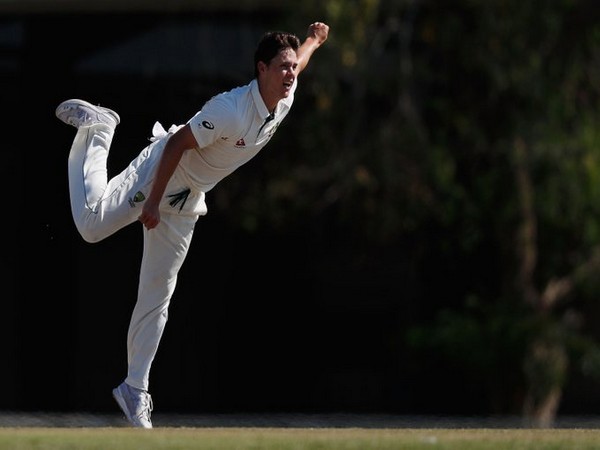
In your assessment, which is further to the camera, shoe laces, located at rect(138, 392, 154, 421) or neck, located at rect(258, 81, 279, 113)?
shoe laces, located at rect(138, 392, 154, 421)

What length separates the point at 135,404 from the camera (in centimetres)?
866

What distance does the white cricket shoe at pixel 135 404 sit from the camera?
28.4 feet

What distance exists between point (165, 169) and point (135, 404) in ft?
4.33

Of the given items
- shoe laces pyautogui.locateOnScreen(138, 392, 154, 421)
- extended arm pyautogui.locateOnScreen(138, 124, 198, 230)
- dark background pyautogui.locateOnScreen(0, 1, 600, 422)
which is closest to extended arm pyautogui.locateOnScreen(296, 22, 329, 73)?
extended arm pyautogui.locateOnScreen(138, 124, 198, 230)

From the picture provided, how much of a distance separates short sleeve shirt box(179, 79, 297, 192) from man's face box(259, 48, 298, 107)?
51mm

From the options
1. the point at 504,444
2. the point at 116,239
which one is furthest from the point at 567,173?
the point at 504,444

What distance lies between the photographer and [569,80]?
1418cm

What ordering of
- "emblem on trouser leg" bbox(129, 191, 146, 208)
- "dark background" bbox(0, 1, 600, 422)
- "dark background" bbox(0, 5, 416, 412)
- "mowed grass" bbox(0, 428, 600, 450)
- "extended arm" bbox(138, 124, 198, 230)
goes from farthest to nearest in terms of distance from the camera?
"dark background" bbox(0, 5, 416, 412), "dark background" bbox(0, 1, 600, 422), "emblem on trouser leg" bbox(129, 191, 146, 208), "extended arm" bbox(138, 124, 198, 230), "mowed grass" bbox(0, 428, 600, 450)

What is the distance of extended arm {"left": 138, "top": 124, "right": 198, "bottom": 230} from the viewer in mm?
8117

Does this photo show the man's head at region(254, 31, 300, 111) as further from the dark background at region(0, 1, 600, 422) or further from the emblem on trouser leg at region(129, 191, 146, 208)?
the dark background at region(0, 1, 600, 422)

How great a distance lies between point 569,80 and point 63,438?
319 inches

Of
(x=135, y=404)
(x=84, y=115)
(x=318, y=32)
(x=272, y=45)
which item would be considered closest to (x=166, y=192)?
(x=84, y=115)

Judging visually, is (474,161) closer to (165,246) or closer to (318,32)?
(318,32)

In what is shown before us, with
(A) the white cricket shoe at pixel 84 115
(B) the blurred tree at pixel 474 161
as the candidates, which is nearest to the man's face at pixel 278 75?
(A) the white cricket shoe at pixel 84 115
